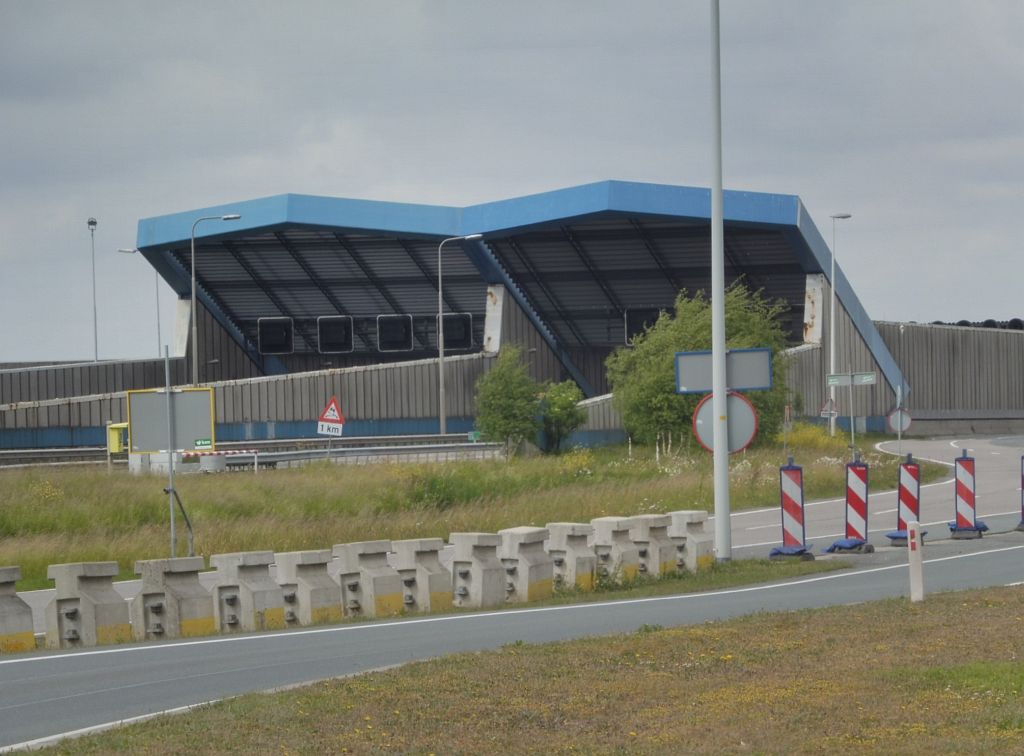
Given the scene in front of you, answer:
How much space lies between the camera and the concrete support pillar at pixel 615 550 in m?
17.9

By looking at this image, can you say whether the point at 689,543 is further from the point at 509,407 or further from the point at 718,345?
the point at 509,407

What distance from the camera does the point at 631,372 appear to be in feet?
166

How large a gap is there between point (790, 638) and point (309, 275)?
2115 inches

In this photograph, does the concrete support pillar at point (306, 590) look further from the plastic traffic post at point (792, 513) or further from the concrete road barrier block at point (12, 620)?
the plastic traffic post at point (792, 513)

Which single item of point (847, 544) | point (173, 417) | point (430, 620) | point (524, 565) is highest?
point (173, 417)

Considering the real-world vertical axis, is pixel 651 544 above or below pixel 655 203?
below

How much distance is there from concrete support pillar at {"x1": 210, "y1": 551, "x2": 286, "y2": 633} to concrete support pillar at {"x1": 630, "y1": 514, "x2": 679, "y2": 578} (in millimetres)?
5106

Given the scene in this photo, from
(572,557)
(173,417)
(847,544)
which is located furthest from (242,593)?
(847,544)

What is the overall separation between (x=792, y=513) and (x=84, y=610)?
9908 mm

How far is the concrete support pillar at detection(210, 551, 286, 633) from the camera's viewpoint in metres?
14.8

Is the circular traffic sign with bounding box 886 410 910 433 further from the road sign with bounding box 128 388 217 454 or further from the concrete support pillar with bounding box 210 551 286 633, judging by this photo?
the concrete support pillar with bounding box 210 551 286 633

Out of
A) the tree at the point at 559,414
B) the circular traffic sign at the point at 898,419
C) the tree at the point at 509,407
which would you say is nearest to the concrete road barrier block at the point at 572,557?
the circular traffic sign at the point at 898,419

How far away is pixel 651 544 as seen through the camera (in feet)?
60.0

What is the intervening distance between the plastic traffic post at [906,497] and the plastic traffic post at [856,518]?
123 cm
